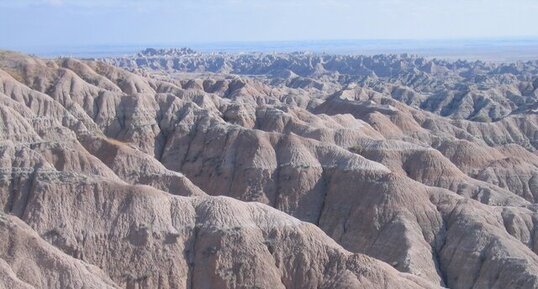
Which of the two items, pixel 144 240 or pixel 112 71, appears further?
pixel 112 71

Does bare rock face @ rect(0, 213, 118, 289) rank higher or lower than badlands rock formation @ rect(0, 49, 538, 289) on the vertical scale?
higher

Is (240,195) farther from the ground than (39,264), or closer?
closer

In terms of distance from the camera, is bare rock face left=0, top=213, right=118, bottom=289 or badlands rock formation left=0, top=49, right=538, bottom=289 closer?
bare rock face left=0, top=213, right=118, bottom=289

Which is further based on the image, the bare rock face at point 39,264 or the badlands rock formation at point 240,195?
the badlands rock formation at point 240,195

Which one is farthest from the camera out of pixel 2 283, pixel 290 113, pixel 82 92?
pixel 290 113

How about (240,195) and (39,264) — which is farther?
(240,195)

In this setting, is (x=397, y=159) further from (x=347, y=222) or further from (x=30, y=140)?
(x=30, y=140)

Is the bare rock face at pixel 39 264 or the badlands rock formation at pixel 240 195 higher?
the bare rock face at pixel 39 264

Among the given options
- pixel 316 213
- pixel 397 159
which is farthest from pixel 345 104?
pixel 316 213
